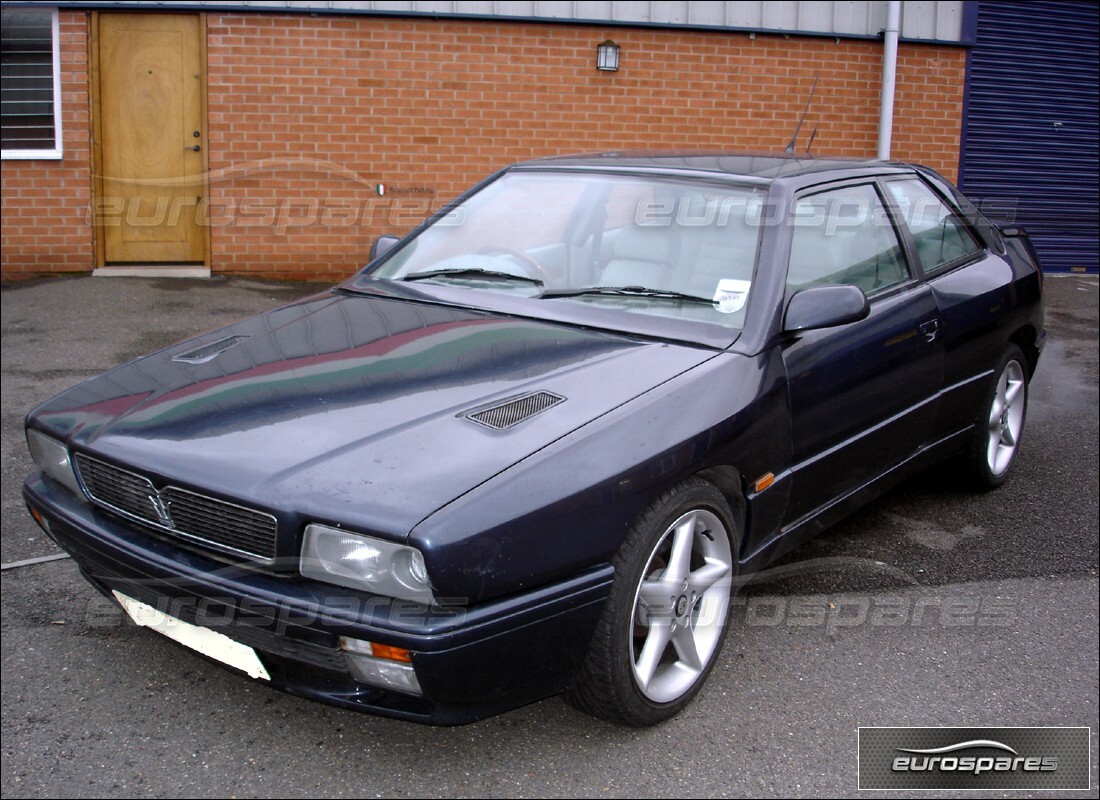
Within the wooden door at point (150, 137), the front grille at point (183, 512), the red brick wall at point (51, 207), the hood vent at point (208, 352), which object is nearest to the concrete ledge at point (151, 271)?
the wooden door at point (150, 137)

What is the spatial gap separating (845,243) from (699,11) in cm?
750

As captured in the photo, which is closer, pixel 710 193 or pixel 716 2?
pixel 710 193

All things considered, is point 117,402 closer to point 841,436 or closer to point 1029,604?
point 841,436

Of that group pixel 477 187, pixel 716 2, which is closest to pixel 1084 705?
pixel 477 187

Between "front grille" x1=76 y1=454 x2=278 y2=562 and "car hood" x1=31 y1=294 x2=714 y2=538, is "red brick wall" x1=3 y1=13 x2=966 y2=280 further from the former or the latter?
"front grille" x1=76 y1=454 x2=278 y2=562

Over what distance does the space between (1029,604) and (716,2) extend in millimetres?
8228

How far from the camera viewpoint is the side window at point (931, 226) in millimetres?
4391

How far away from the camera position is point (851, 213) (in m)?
4.07

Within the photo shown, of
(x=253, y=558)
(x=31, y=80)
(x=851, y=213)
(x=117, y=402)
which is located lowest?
(x=253, y=558)

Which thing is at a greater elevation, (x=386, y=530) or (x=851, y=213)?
(x=851, y=213)

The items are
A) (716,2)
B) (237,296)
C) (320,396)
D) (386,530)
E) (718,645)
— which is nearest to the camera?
(386,530)

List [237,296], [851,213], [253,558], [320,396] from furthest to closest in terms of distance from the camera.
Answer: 1. [237,296]
2. [851,213]
3. [320,396]
4. [253,558]

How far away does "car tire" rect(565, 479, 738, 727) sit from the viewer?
2.78 meters

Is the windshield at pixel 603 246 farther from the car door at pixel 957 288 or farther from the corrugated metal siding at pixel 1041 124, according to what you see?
the corrugated metal siding at pixel 1041 124
